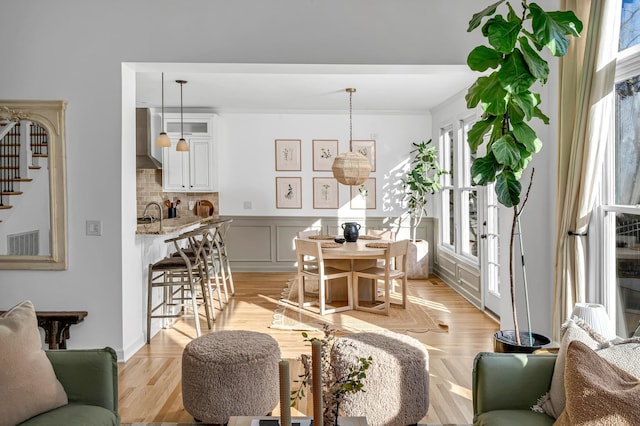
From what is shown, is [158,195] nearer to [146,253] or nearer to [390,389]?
[146,253]

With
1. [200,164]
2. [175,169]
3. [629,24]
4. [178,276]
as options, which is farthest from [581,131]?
[175,169]

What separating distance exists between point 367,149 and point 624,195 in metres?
5.28

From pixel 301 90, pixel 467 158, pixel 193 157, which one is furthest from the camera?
pixel 193 157

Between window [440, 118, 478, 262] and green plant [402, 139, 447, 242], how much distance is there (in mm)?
174

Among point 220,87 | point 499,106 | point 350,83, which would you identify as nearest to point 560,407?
point 499,106

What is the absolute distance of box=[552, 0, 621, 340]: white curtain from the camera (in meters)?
2.81

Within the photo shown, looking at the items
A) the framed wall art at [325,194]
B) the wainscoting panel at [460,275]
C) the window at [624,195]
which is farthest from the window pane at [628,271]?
the framed wall art at [325,194]

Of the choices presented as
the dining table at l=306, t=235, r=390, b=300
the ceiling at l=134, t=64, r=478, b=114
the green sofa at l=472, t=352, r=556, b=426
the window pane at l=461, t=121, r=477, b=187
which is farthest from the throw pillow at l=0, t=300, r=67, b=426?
A: the window pane at l=461, t=121, r=477, b=187

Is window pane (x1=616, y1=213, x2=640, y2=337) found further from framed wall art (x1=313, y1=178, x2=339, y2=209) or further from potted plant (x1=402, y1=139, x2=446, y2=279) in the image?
framed wall art (x1=313, y1=178, x2=339, y2=209)

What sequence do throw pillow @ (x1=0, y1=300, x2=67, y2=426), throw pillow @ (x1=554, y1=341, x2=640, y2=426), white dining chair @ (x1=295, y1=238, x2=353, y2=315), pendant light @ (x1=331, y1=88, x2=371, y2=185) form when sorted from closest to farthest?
throw pillow @ (x1=554, y1=341, x2=640, y2=426)
throw pillow @ (x1=0, y1=300, x2=67, y2=426)
white dining chair @ (x1=295, y1=238, x2=353, y2=315)
pendant light @ (x1=331, y1=88, x2=371, y2=185)

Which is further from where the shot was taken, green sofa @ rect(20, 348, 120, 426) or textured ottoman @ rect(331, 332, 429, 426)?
textured ottoman @ rect(331, 332, 429, 426)

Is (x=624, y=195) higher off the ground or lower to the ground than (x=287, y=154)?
lower

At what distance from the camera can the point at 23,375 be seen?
186cm

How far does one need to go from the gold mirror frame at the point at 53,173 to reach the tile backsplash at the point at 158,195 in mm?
4118
